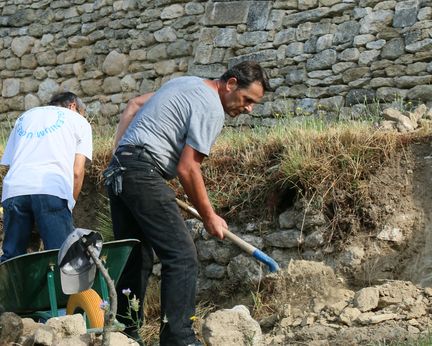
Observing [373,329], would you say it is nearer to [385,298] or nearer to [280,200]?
[385,298]

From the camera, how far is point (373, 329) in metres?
4.84

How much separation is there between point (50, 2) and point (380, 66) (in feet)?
17.1

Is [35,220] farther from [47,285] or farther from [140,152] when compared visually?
[140,152]

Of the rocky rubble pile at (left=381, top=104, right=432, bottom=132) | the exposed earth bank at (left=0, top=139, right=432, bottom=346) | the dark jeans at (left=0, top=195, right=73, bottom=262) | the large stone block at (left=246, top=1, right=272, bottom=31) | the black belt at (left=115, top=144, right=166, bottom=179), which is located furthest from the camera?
the large stone block at (left=246, top=1, right=272, bottom=31)

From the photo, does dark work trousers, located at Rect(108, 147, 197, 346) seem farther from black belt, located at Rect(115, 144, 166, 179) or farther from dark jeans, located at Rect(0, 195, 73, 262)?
dark jeans, located at Rect(0, 195, 73, 262)

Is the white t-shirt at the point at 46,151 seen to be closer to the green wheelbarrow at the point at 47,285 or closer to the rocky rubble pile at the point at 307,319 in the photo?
the green wheelbarrow at the point at 47,285

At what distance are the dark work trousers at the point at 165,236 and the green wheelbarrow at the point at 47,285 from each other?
16cm

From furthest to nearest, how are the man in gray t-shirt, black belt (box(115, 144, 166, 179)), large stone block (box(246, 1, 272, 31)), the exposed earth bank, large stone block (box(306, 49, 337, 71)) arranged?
1. large stone block (box(246, 1, 272, 31))
2. large stone block (box(306, 49, 337, 71))
3. black belt (box(115, 144, 166, 179))
4. the man in gray t-shirt
5. the exposed earth bank

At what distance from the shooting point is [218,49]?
10.3 metres

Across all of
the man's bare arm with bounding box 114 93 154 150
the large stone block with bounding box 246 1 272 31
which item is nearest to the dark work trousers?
the man's bare arm with bounding box 114 93 154 150

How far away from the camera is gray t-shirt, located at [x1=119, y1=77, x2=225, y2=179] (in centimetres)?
495

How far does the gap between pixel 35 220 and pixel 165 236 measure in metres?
1.09

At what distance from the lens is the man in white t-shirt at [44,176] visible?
18.3 feet

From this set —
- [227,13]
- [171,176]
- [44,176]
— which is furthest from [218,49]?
[171,176]
